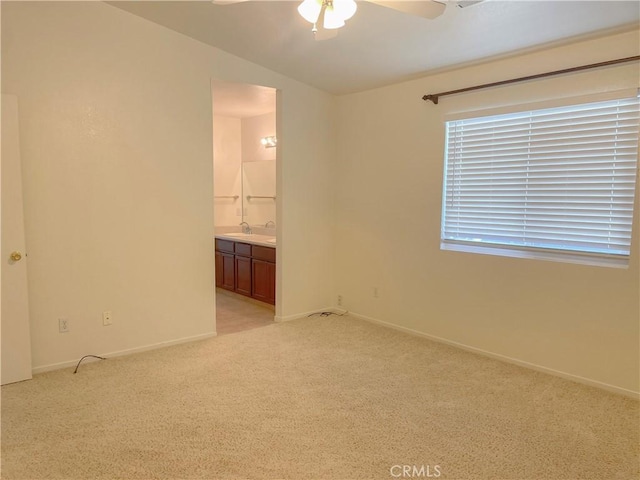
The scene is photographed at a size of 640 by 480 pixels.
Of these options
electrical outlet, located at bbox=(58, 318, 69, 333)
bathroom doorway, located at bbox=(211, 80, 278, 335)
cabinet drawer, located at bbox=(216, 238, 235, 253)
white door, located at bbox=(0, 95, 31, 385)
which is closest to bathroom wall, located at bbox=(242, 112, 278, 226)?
bathroom doorway, located at bbox=(211, 80, 278, 335)

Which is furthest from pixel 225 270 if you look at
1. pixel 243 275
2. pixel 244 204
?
pixel 244 204

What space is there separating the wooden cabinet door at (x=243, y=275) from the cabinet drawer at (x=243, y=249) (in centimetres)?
6

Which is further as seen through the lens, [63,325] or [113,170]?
[113,170]

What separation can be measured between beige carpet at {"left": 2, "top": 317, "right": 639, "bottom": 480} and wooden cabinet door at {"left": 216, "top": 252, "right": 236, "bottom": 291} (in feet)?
6.83

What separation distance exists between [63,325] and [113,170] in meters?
1.32

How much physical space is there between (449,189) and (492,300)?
3.61ft

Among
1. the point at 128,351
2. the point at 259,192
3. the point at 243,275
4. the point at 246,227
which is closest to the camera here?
the point at 128,351

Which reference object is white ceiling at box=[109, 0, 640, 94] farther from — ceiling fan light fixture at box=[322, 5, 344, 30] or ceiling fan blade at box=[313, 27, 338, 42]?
ceiling fan light fixture at box=[322, 5, 344, 30]

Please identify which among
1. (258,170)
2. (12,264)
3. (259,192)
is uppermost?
(258,170)

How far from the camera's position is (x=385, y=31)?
3188 millimetres

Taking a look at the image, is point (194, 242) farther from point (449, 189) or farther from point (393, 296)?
point (449, 189)

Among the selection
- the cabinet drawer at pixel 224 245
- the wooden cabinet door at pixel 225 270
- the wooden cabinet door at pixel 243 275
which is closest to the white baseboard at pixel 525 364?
the wooden cabinet door at pixel 243 275

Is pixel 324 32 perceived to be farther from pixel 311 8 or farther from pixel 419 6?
pixel 419 6

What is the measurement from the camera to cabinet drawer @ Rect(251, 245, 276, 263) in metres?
4.96
